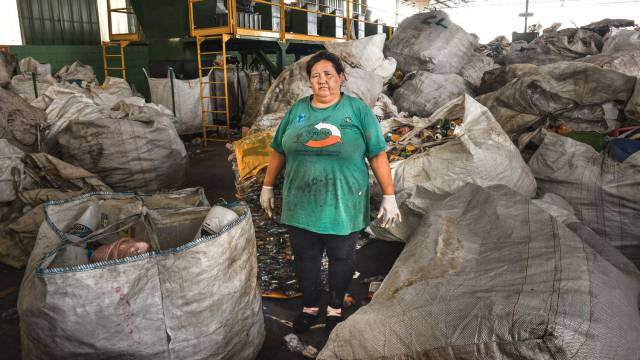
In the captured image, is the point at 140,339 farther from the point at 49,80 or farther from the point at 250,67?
the point at 250,67

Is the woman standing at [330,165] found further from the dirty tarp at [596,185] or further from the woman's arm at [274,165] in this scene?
the dirty tarp at [596,185]

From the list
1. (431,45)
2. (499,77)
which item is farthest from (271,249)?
(431,45)

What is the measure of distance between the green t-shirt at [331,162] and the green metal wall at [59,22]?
30.9 feet

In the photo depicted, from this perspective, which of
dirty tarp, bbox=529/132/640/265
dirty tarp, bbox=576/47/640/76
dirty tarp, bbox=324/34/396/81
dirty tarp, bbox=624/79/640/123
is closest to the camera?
dirty tarp, bbox=529/132/640/265

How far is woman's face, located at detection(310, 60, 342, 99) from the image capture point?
6.35 feet

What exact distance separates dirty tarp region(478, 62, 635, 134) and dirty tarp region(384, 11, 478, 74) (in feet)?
6.08

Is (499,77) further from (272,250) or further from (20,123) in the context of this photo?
(20,123)

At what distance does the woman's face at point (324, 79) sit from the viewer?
1.94m

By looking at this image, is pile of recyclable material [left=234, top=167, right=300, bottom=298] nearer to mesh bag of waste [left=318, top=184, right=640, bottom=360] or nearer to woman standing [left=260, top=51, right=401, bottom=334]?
woman standing [left=260, top=51, right=401, bottom=334]

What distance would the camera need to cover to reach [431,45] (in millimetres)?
5488

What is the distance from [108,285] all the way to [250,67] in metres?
12.0

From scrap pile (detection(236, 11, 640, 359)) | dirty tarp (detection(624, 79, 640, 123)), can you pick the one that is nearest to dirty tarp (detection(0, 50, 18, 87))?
scrap pile (detection(236, 11, 640, 359))

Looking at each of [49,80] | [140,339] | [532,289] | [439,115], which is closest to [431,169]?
[439,115]

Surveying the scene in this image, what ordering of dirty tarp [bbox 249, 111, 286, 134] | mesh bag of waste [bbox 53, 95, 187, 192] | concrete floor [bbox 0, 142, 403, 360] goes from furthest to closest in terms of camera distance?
dirty tarp [bbox 249, 111, 286, 134], mesh bag of waste [bbox 53, 95, 187, 192], concrete floor [bbox 0, 142, 403, 360]
